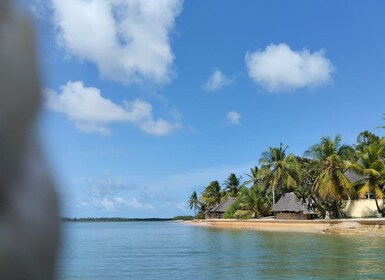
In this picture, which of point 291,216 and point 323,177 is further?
point 291,216

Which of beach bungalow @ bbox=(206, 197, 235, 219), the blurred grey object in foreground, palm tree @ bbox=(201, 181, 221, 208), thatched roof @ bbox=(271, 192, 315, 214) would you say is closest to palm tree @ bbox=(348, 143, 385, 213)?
thatched roof @ bbox=(271, 192, 315, 214)

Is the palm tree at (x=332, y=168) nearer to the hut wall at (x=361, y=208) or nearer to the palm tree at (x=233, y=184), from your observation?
the hut wall at (x=361, y=208)

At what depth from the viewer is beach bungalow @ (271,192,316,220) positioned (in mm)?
39938

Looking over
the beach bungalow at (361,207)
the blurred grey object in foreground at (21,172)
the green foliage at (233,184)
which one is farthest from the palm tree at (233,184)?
the blurred grey object in foreground at (21,172)

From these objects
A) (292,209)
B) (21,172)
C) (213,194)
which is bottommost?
(21,172)

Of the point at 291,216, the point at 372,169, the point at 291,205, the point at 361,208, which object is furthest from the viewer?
the point at 291,205

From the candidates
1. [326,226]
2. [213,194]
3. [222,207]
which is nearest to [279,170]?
[326,226]

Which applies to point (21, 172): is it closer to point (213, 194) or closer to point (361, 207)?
point (361, 207)

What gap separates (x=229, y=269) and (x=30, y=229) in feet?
40.5

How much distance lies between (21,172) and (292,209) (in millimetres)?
41247

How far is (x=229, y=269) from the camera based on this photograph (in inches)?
491

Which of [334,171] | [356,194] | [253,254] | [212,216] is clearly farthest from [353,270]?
[212,216]

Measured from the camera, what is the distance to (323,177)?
32.8 m

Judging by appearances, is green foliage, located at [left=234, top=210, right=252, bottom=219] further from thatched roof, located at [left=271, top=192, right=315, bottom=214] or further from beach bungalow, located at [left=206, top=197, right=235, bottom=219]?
beach bungalow, located at [left=206, top=197, right=235, bottom=219]
